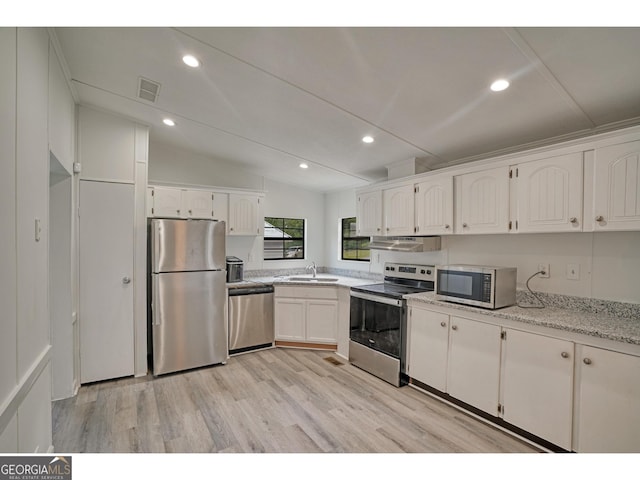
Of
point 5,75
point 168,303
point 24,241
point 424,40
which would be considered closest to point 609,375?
point 424,40

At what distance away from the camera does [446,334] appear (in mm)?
2701

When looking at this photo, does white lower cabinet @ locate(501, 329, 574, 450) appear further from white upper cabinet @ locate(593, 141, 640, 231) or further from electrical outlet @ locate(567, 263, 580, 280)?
white upper cabinet @ locate(593, 141, 640, 231)

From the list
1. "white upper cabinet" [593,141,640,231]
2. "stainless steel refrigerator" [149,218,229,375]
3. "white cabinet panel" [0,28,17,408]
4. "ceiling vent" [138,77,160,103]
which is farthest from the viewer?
"stainless steel refrigerator" [149,218,229,375]

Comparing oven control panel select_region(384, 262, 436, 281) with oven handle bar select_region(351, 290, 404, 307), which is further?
oven control panel select_region(384, 262, 436, 281)

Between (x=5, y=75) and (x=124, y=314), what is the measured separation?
2556 millimetres

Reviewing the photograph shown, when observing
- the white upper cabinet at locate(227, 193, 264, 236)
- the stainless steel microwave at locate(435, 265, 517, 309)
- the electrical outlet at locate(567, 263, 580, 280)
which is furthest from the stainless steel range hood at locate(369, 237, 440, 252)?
the white upper cabinet at locate(227, 193, 264, 236)

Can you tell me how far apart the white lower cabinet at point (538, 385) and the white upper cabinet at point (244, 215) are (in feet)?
10.7

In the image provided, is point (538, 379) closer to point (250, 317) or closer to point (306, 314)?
point (306, 314)

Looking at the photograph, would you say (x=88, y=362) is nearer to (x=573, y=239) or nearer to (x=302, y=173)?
(x=302, y=173)

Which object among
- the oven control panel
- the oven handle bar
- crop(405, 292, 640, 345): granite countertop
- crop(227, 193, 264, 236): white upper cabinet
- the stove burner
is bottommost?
the oven handle bar

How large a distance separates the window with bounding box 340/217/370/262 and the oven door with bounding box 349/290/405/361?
1.22 m

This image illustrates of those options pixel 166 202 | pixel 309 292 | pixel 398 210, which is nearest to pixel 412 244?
pixel 398 210

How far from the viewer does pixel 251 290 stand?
3934mm

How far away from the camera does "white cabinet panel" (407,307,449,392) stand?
2.73 meters
